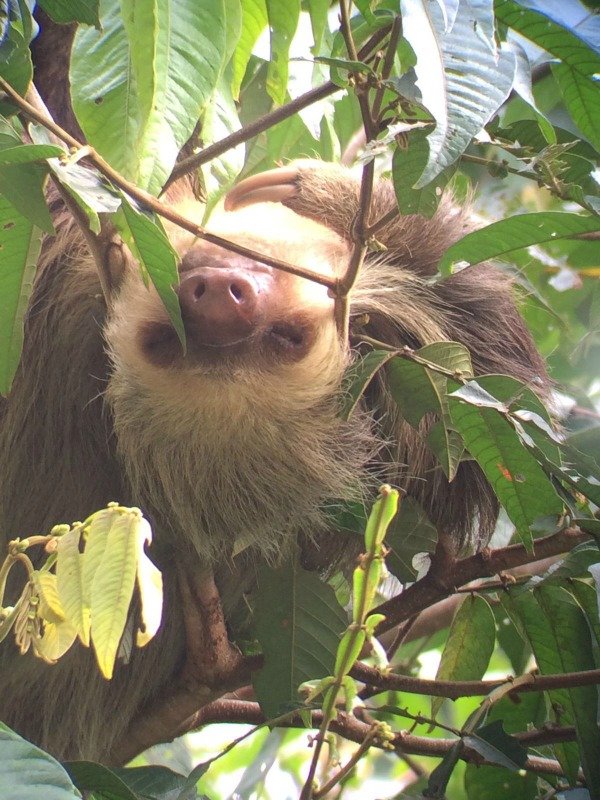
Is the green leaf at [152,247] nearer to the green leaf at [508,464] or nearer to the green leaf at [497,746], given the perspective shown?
the green leaf at [508,464]

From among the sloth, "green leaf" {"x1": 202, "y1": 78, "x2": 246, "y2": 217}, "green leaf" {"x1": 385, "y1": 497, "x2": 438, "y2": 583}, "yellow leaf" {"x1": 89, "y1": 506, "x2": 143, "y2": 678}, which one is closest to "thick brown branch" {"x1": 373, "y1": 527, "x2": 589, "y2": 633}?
"green leaf" {"x1": 385, "y1": 497, "x2": 438, "y2": 583}

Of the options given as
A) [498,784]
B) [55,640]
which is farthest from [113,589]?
[498,784]

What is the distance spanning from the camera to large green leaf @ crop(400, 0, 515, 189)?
1.13 m

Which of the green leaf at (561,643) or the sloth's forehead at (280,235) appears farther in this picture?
the sloth's forehead at (280,235)

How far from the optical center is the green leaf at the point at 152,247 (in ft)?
4.26

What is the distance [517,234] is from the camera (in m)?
1.52

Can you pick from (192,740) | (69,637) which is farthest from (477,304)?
(192,740)

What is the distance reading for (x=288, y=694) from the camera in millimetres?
1898

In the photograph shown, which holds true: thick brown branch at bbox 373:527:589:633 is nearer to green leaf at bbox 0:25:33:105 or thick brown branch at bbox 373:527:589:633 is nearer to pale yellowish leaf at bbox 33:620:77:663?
pale yellowish leaf at bbox 33:620:77:663

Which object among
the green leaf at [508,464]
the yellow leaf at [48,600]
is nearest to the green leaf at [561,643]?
the green leaf at [508,464]

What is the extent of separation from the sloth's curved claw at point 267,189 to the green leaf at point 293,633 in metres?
0.90

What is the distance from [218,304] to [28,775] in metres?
1.05

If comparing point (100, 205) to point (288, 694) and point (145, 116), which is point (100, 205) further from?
point (288, 694)

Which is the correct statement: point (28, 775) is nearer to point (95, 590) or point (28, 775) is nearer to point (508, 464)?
point (95, 590)
